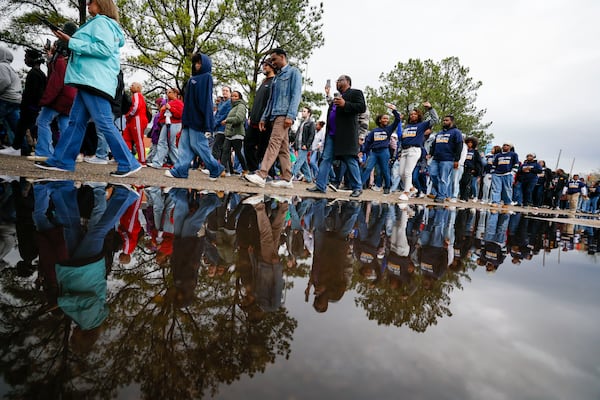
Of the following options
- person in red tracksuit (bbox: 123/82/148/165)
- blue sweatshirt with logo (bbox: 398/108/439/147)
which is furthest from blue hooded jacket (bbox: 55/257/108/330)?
blue sweatshirt with logo (bbox: 398/108/439/147)

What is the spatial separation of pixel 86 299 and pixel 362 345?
86 centimetres

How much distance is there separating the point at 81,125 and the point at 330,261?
3.65 metres

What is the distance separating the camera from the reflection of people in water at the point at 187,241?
3.78ft

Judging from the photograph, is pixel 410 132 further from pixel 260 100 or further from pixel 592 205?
pixel 592 205

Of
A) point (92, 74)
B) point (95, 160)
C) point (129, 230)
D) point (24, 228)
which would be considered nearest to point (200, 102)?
point (92, 74)

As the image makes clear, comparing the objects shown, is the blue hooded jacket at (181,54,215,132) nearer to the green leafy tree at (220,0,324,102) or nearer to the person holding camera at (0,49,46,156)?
the person holding camera at (0,49,46,156)

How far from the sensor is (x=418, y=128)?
7.27 meters

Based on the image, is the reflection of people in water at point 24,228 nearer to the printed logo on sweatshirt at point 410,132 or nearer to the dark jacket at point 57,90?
the dark jacket at point 57,90

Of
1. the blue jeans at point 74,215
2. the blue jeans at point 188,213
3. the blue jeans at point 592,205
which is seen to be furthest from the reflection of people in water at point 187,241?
the blue jeans at point 592,205

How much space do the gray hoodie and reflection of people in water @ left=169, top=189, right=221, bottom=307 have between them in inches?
186

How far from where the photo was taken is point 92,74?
11.6ft

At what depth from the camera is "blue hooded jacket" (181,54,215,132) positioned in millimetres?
5016

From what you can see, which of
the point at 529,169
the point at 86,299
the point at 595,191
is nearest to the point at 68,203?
the point at 86,299

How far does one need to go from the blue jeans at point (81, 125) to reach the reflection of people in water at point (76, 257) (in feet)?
4.67
